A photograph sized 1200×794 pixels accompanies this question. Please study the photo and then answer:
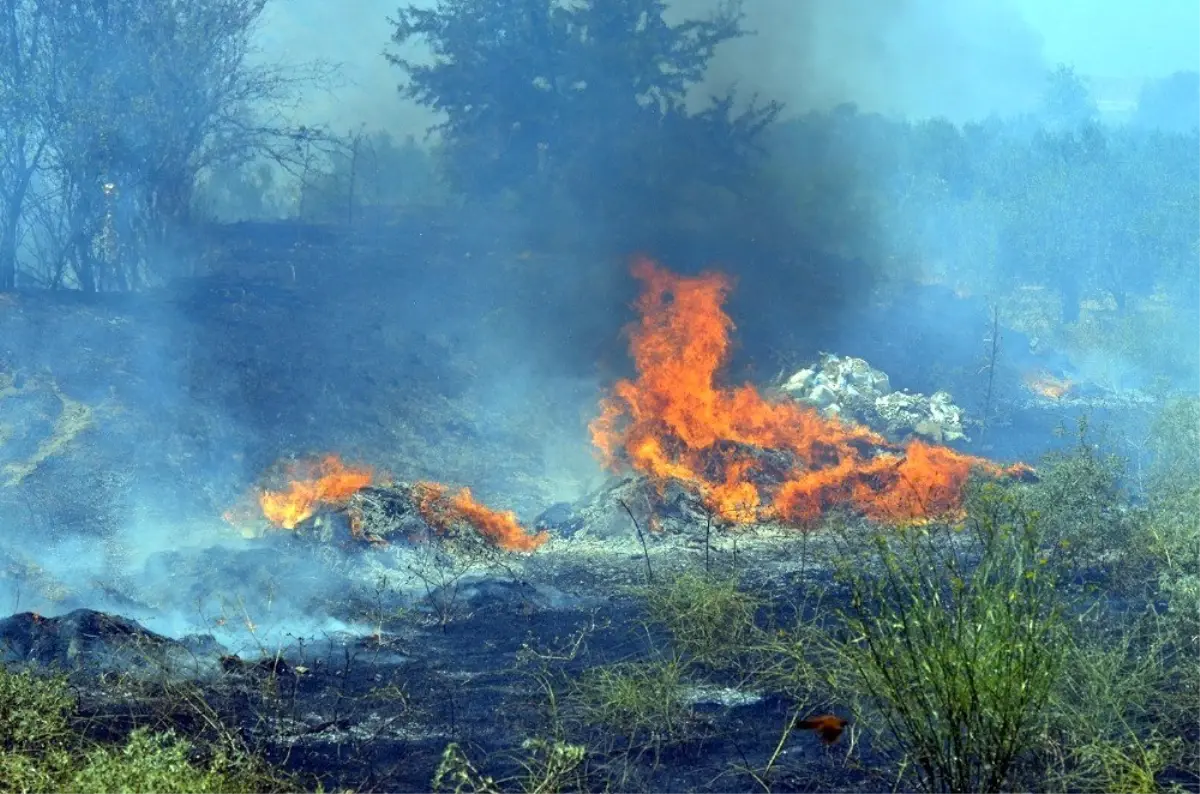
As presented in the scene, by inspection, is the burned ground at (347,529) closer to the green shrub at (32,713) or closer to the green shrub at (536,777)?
the green shrub at (536,777)

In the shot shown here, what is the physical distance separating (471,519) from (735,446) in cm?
502

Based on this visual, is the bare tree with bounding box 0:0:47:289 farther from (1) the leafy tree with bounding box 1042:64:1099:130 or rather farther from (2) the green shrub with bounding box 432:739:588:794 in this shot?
(1) the leafy tree with bounding box 1042:64:1099:130

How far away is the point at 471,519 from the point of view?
15.1 metres

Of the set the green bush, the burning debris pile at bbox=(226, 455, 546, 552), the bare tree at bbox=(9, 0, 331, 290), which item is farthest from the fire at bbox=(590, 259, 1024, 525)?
the green bush

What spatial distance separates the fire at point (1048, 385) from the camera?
2905 cm

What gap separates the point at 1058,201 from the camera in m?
39.2

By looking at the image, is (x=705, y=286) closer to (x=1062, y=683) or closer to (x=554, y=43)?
(x=554, y=43)

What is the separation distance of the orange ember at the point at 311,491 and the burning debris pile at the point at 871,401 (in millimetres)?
10424

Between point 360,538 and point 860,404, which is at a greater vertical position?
point 860,404

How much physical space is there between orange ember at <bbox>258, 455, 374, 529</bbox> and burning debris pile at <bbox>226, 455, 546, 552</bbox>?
21 millimetres

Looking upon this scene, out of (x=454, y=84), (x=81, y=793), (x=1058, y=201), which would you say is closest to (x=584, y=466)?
(x=454, y=84)

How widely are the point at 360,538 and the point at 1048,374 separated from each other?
2343cm

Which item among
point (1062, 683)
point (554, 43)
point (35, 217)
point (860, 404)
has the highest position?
point (554, 43)

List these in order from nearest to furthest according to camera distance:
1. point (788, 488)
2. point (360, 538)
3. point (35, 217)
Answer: point (360, 538) → point (788, 488) → point (35, 217)
